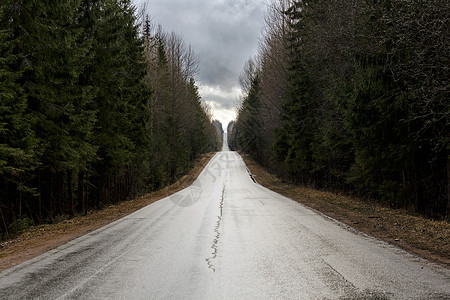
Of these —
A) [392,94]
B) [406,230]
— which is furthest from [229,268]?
[392,94]

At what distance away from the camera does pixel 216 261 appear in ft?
18.8

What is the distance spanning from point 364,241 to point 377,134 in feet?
19.4

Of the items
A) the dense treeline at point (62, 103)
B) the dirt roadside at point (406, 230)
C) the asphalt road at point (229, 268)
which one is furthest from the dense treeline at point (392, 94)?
the dense treeline at point (62, 103)

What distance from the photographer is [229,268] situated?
17.4 ft

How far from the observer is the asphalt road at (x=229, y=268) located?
13.9ft

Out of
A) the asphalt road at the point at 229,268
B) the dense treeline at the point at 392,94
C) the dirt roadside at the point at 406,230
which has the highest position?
the dense treeline at the point at 392,94

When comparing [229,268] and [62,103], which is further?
[62,103]

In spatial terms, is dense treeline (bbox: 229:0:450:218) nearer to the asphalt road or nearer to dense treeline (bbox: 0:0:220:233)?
the asphalt road

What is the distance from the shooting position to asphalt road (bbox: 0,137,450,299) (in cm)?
423

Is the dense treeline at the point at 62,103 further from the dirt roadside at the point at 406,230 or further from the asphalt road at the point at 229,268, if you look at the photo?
the dirt roadside at the point at 406,230

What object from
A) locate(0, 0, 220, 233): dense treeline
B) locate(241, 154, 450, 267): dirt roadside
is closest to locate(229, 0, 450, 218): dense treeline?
locate(241, 154, 450, 267): dirt roadside

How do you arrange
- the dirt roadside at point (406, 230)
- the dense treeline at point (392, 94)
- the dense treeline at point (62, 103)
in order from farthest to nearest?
the dense treeline at point (62, 103) → the dense treeline at point (392, 94) → the dirt roadside at point (406, 230)

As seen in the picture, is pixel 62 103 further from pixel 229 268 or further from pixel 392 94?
pixel 392 94

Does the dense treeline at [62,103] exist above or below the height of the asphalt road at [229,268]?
above
